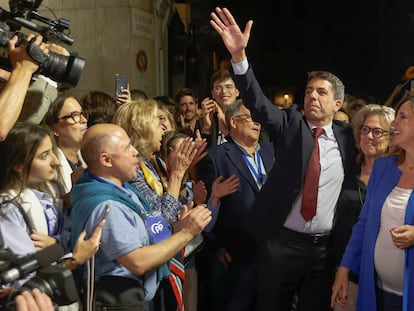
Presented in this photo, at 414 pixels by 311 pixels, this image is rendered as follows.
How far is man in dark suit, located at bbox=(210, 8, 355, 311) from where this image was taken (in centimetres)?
356

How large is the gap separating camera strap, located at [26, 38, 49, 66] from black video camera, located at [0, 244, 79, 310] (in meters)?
1.20

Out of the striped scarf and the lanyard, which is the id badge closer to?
the striped scarf

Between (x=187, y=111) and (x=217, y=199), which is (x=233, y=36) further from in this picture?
(x=187, y=111)

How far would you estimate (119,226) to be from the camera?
245 cm

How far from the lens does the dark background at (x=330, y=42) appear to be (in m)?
14.4

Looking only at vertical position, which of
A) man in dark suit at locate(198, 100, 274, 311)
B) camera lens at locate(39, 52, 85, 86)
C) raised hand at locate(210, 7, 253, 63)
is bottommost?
man in dark suit at locate(198, 100, 274, 311)

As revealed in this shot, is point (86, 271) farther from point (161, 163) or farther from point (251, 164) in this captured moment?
point (251, 164)

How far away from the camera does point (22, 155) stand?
8.13 ft

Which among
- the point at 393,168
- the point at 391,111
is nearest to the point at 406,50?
the point at 391,111

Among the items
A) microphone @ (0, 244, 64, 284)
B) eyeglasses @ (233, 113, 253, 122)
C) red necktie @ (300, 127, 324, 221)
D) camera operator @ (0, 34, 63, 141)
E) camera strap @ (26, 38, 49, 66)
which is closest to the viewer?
microphone @ (0, 244, 64, 284)

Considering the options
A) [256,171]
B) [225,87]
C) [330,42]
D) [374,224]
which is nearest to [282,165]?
[256,171]

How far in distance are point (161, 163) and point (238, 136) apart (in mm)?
712

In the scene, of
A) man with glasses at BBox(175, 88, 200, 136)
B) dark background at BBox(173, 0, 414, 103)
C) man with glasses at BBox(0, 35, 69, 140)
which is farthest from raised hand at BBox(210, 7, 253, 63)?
dark background at BBox(173, 0, 414, 103)

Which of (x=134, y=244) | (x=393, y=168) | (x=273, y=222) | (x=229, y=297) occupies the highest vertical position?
(x=393, y=168)
